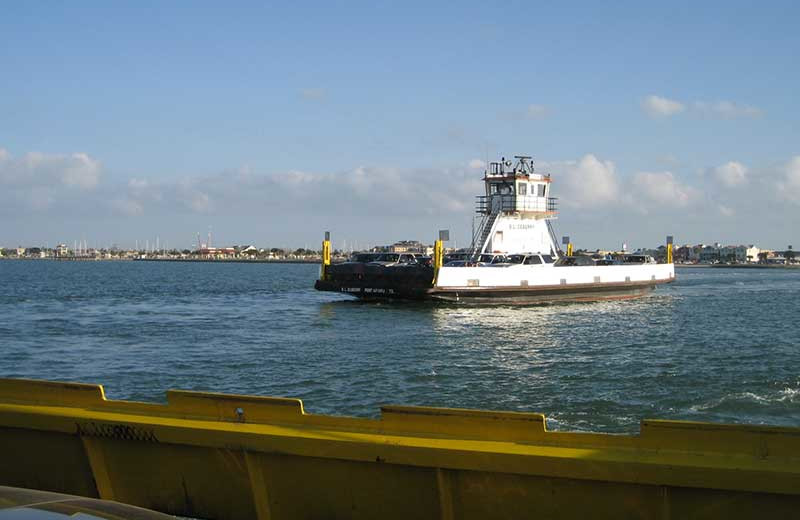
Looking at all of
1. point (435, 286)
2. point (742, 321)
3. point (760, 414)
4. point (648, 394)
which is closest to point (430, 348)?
point (648, 394)

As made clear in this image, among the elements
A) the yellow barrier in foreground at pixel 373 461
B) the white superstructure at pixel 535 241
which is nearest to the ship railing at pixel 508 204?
the white superstructure at pixel 535 241

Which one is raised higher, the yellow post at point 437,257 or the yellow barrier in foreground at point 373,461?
the yellow post at point 437,257

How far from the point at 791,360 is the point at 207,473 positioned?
18272mm

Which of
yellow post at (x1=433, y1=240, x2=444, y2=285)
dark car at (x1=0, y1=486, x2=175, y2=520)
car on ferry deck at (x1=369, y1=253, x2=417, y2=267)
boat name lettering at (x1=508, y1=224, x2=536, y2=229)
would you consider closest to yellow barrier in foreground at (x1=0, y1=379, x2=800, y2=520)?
dark car at (x1=0, y1=486, x2=175, y2=520)

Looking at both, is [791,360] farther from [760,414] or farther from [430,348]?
[430,348]

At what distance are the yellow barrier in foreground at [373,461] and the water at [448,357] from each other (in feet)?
23.4

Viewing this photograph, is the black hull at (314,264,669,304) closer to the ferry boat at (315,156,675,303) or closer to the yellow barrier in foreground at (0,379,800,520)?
the ferry boat at (315,156,675,303)

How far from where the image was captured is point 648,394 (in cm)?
1516

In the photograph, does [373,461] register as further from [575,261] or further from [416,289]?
[575,261]

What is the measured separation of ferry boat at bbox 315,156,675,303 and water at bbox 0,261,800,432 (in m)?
1.43

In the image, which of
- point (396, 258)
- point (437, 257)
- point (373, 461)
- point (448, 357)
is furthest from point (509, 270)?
point (373, 461)

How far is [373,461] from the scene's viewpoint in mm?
5484

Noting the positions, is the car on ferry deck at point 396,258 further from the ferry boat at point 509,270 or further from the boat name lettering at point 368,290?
the boat name lettering at point 368,290

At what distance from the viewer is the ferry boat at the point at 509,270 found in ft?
120
